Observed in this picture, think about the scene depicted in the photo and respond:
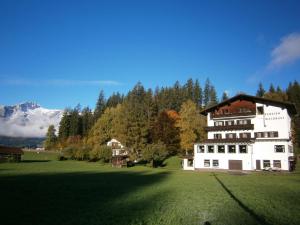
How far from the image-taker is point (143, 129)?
87.1 metres

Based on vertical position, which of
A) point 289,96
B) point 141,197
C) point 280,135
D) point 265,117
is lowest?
point 141,197

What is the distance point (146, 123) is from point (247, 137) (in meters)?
33.7

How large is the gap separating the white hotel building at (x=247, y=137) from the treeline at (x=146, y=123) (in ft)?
43.7

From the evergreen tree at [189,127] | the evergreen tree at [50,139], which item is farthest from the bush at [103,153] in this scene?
the evergreen tree at [50,139]

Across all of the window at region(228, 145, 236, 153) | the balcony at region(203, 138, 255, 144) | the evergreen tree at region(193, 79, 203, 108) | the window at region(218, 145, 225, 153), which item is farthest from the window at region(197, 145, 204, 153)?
the evergreen tree at region(193, 79, 203, 108)

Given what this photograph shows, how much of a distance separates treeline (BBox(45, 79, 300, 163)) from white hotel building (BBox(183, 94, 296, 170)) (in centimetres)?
1333

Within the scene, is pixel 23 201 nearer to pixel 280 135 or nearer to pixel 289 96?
pixel 280 135

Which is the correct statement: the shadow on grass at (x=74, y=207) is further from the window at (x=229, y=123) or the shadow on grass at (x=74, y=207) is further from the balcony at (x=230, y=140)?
the window at (x=229, y=123)

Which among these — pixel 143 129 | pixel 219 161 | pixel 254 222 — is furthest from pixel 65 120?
pixel 254 222

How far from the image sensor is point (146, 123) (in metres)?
88.6

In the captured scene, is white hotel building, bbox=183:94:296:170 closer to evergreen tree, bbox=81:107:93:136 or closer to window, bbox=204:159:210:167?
window, bbox=204:159:210:167

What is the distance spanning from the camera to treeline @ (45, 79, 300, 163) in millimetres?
85188

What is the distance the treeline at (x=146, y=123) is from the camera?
8519cm

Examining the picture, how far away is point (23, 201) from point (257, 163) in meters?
52.2
